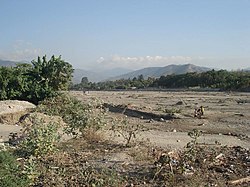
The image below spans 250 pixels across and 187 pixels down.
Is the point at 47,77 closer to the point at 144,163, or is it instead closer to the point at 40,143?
the point at 40,143

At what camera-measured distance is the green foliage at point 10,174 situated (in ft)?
19.8

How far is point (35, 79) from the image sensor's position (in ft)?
65.6

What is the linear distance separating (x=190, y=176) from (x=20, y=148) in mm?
4189

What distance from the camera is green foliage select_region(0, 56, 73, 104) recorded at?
19.2m

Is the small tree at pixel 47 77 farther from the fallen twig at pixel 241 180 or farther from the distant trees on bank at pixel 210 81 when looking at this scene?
the distant trees on bank at pixel 210 81

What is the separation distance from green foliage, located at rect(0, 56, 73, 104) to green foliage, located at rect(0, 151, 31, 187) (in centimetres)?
1232

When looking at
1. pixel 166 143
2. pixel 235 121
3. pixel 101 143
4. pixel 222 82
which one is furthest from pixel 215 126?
pixel 222 82

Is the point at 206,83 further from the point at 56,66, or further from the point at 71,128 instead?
the point at 71,128

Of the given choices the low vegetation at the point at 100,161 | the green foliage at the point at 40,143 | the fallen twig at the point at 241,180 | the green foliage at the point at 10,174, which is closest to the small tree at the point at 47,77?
the low vegetation at the point at 100,161

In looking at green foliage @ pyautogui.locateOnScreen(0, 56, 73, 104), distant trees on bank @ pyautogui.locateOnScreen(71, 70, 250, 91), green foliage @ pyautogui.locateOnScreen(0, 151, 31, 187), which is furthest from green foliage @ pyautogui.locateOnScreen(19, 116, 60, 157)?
distant trees on bank @ pyautogui.locateOnScreen(71, 70, 250, 91)

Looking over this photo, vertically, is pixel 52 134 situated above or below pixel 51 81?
below

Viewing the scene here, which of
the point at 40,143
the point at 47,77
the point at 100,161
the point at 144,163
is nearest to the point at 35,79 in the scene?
the point at 47,77

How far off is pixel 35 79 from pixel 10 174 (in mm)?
14019

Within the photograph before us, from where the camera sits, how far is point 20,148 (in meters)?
8.84
